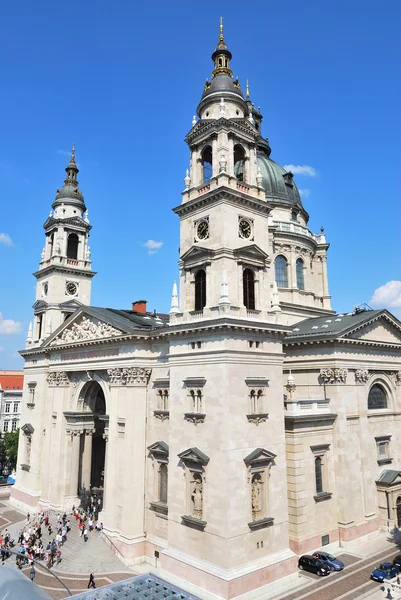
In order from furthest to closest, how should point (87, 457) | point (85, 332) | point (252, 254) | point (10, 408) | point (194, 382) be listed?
1. point (10, 408)
2. point (87, 457)
3. point (85, 332)
4. point (252, 254)
5. point (194, 382)

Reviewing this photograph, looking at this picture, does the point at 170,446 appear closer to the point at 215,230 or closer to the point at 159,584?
the point at 159,584

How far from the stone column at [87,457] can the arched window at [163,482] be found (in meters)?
13.6

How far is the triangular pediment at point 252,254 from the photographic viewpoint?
105 ft

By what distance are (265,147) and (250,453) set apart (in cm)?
4516

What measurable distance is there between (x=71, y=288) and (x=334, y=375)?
32.6 m

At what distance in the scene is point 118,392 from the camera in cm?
3847

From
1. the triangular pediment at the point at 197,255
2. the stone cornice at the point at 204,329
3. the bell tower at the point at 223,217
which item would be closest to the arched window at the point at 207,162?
the bell tower at the point at 223,217

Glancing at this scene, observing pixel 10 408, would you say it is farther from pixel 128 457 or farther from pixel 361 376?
pixel 361 376

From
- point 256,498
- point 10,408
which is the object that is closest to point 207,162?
point 256,498

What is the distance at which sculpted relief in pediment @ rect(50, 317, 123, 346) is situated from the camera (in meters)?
40.4

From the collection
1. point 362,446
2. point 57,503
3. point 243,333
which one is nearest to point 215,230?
point 243,333

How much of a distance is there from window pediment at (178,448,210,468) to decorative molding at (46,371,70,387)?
1992 cm

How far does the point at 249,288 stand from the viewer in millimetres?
32875

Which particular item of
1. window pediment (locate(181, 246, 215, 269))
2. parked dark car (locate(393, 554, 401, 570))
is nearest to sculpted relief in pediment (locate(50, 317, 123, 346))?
window pediment (locate(181, 246, 215, 269))
